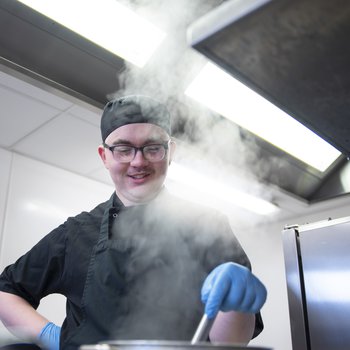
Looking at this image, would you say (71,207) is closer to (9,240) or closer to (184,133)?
(9,240)

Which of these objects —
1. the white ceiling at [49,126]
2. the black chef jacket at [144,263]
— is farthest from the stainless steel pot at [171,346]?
the white ceiling at [49,126]

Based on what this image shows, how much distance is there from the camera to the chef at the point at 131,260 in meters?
1.22

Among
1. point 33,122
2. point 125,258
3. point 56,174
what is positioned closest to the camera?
point 125,258

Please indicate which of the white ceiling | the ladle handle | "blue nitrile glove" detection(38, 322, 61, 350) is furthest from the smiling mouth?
the white ceiling

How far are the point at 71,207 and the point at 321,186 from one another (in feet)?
7.31

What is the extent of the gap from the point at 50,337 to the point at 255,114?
6.69 ft

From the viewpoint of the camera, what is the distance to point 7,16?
2037 millimetres

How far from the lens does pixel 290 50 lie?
0.77m

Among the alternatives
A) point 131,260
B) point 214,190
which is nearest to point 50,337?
point 131,260

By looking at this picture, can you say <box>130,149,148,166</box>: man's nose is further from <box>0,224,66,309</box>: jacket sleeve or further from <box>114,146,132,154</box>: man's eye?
<box>0,224,66,309</box>: jacket sleeve

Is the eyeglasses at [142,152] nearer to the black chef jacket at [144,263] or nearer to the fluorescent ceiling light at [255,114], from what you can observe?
the black chef jacket at [144,263]

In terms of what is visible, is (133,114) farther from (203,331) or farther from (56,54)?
(56,54)

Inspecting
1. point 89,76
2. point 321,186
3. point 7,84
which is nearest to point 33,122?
point 7,84

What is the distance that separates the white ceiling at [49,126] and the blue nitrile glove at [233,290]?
1875 millimetres
